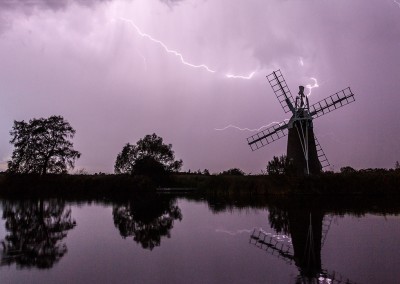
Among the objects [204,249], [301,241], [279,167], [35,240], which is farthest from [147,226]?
[279,167]

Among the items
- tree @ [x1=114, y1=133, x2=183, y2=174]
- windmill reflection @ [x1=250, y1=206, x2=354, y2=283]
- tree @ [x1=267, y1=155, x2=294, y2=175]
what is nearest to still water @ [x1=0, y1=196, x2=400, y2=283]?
windmill reflection @ [x1=250, y1=206, x2=354, y2=283]

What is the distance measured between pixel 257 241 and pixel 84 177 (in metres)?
38.7

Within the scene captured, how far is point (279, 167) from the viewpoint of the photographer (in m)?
35.2

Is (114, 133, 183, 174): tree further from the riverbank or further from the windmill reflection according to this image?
the windmill reflection

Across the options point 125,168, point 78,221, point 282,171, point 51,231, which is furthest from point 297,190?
point 125,168

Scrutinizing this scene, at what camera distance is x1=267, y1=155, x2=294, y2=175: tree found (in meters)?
35.1

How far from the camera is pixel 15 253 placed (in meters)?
11.6

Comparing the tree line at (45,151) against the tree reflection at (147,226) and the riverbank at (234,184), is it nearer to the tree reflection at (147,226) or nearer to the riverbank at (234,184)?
the riverbank at (234,184)

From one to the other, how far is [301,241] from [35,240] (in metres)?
8.80

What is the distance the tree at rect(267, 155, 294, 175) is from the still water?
1450 cm

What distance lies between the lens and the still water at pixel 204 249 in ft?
30.1

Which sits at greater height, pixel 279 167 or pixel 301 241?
pixel 279 167

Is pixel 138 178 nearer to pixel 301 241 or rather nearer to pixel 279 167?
pixel 279 167

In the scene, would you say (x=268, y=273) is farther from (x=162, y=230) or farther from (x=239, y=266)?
(x=162, y=230)
